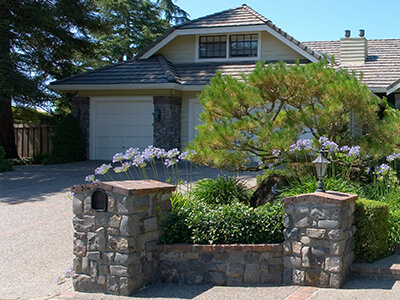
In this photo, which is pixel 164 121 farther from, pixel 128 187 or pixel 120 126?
pixel 128 187

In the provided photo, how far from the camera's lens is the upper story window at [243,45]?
55.5ft

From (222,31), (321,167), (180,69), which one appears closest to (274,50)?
(222,31)

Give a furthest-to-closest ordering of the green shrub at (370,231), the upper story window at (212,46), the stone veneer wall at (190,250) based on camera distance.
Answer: the upper story window at (212,46) → the green shrub at (370,231) → the stone veneer wall at (190,250)

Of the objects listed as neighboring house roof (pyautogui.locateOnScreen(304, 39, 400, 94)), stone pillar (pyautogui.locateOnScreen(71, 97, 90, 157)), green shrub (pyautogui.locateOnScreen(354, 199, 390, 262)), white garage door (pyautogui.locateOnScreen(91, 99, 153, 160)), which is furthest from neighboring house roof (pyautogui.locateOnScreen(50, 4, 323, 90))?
green shrub (pyautogui.locateOnScreen(354, 199, 390, 262))

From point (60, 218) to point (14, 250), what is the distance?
63.3 inches

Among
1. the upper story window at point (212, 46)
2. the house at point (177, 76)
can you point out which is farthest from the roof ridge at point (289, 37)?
the upper story window at point (212, 46)

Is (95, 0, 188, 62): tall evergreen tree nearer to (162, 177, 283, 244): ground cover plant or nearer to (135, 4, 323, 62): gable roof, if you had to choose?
(135, 4, 323, 62): gable roof

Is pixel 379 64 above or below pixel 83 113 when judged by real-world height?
above

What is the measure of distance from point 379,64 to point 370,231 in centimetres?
1250

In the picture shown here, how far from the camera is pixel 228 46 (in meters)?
17.1

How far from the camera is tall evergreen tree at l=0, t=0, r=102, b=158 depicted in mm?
16516

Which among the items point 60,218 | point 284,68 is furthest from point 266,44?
point 60,218

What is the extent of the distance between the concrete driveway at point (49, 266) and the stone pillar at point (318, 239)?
172 mm

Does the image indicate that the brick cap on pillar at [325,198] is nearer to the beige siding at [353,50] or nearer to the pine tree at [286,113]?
the pine tree at [286,113]
